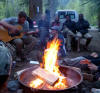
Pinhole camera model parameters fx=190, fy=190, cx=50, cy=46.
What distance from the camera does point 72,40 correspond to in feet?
30.8

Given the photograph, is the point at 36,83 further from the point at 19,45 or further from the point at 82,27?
the point at 82,27

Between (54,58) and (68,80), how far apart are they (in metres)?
0.68

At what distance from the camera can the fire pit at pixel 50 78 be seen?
10.9 ft

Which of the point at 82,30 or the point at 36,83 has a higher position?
the point at 82,30

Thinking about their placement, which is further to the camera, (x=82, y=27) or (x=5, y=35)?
(x=82, y=27)

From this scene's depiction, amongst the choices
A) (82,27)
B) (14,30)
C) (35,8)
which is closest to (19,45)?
(14,30)

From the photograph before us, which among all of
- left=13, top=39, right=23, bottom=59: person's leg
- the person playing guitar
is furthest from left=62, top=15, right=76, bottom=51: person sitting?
left=13, top=39, right=23, bottom=59: person's leg

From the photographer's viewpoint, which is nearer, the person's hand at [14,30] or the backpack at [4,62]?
the backpack at [4,62]

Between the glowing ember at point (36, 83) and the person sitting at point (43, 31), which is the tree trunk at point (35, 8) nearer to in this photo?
the person sitting at point (43, 31)

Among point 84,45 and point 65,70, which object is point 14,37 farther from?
point 84,45

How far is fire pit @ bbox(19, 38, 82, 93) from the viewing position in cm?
331

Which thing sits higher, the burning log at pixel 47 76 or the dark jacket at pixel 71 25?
the dark jacket at pixel 71 25

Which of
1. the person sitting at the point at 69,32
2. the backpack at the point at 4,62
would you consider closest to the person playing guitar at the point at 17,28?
the person sitting at the point at 69,32

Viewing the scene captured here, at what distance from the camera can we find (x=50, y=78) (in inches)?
138
